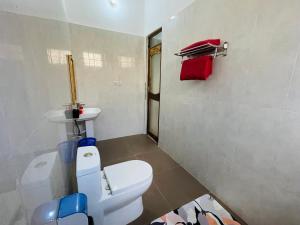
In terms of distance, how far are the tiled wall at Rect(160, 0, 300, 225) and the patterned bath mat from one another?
12cm

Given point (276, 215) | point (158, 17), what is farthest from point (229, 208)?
point (158, 17)

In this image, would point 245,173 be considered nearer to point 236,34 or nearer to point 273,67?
point 273,67

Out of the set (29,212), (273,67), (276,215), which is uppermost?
(273,67)

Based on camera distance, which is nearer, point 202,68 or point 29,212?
Result: point 29,212

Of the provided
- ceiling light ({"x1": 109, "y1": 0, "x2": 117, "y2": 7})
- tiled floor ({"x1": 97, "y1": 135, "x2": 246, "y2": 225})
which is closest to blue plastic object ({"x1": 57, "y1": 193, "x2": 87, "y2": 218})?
tiled floor ({"x1": 97, "y1": 135, "x2": 246, "y2": 225})

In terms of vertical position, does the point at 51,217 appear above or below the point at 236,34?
below

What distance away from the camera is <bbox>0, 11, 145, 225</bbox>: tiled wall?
0.52m

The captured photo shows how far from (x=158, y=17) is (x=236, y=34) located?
1.50 meters

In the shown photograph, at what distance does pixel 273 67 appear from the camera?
938mm

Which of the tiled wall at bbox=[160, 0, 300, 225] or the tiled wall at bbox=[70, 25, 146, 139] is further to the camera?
the tiled wall at bbox=[70, 25, 146, 139]

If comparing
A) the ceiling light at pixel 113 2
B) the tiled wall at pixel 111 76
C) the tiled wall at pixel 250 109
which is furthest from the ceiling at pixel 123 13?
the tiled wall at pixel 250 109

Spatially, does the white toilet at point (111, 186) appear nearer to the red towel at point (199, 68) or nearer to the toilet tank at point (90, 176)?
the toilet tank at point (90, 176)

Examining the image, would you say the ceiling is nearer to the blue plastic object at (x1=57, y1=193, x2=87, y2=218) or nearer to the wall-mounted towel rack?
the wall-mounted towel rack

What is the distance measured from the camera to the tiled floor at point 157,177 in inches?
54.4
